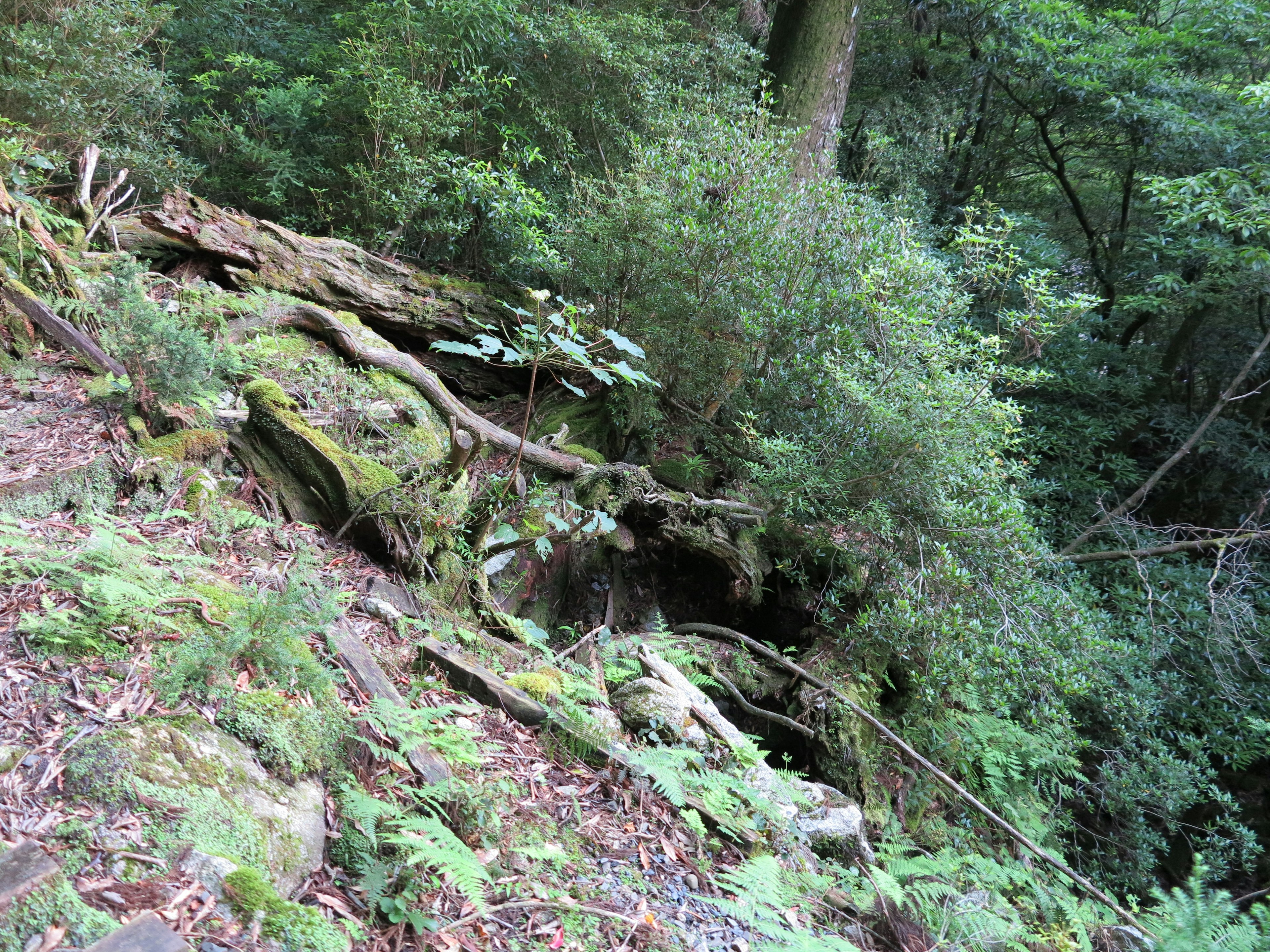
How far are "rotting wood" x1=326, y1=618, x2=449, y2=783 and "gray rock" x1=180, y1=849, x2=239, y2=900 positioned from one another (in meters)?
0.71

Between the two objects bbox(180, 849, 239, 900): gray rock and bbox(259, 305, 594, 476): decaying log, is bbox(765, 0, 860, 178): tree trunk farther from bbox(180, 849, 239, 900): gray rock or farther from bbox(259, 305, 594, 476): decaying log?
bbox(180, 849, 239, 900): gray rock

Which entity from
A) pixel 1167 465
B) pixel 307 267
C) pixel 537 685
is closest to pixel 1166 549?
pixel 1167 465

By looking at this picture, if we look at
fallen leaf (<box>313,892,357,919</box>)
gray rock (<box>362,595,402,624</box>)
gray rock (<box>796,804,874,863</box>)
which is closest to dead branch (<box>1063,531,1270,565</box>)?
gray rock (<box>796,804,874,863</box>)

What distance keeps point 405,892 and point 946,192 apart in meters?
13.2

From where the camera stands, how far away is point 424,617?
12.5 feet

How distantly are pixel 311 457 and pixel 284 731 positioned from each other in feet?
6.87

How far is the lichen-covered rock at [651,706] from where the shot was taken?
3760mm

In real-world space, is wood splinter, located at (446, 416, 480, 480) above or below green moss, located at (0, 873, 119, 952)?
above

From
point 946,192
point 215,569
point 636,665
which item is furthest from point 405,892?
point 946,192

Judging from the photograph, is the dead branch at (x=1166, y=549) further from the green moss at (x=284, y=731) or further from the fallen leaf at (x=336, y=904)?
the fallen leaf at (x=336, y=904)

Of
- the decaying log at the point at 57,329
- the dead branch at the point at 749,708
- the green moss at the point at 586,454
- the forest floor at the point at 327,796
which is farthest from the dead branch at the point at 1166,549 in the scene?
the decaying log at the point at 57,329

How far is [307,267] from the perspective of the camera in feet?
21.7

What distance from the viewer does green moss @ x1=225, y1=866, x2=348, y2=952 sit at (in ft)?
5.92

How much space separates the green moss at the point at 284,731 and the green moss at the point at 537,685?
3.50 ft
